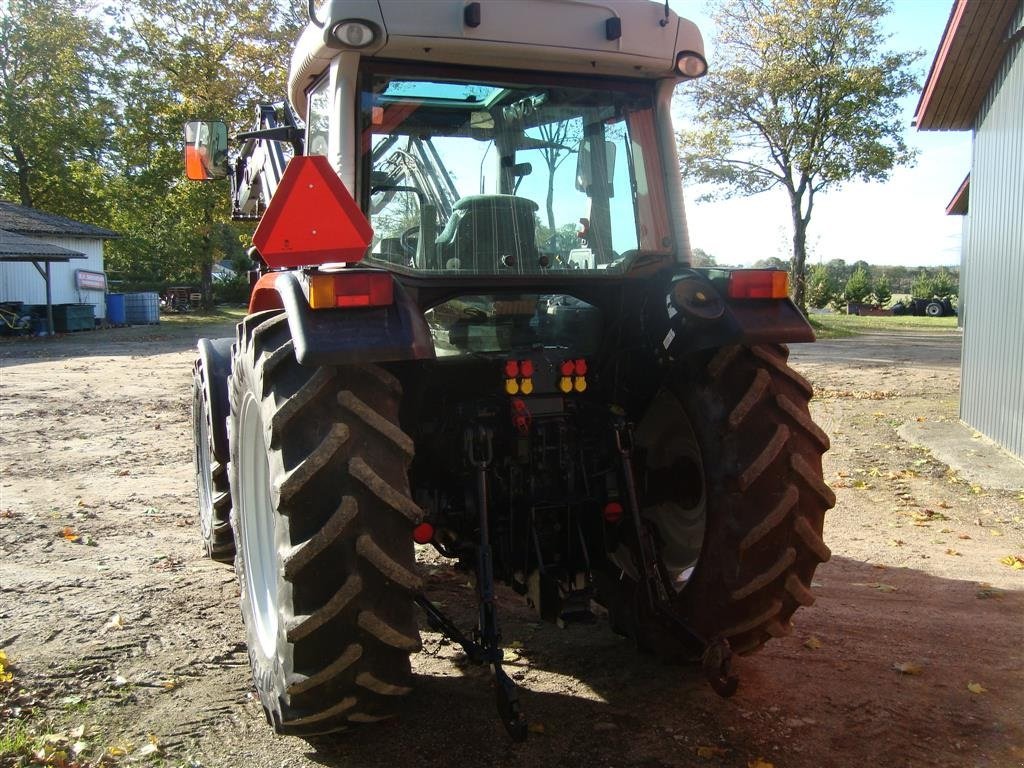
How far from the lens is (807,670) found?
4059 mm

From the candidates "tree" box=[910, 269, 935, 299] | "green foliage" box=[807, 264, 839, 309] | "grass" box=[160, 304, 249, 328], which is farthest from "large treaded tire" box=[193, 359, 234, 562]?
"tree" box=[910, 269, 935, 299]

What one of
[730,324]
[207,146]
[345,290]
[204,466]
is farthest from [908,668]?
[207,146]

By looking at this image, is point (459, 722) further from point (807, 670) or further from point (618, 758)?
point (807, 670)

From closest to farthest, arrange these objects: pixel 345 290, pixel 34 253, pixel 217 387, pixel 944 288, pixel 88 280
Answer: pixel 345 290 → pixel 217 387 → pixel 34 253 → pixel 88 280 → pixel 944 288

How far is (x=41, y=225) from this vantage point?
103 feet

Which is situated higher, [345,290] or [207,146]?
[207,146]

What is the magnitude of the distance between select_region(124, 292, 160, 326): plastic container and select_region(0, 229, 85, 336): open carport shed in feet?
15.5

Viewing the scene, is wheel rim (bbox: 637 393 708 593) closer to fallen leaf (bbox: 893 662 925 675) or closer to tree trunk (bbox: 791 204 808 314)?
fallen leaf (bbox: 893 662 925 675)

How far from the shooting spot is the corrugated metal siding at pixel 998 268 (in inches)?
368

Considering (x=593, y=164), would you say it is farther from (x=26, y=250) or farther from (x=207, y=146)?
(x=26, y=250)

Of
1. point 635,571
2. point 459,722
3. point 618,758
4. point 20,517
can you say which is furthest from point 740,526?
point 20,517

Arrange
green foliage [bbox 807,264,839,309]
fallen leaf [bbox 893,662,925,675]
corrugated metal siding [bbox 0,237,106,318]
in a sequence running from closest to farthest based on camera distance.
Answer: fallen leaf [bbox 893,662,925,675]
corrugated metal siding [bbox 0,237,106,318]
green foliage [bbox 807,264,839,309]

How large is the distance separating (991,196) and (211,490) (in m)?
9.16

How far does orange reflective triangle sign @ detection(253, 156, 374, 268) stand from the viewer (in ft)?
9.72
